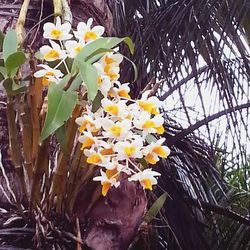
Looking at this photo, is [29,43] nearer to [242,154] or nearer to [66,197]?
[66,197]

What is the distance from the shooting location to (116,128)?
0.80m


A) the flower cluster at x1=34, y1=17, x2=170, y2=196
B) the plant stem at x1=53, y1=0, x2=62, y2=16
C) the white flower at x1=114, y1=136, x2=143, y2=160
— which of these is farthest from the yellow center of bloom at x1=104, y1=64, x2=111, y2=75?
the plant stem at x1=53, y1=0, x2=62, y2=16

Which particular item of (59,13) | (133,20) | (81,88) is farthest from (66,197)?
(133,20)

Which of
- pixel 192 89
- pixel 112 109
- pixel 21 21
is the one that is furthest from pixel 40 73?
pixel 192 89

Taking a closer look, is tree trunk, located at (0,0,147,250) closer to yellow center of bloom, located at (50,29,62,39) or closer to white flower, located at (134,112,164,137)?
white flower, located at (134,112,164,137)

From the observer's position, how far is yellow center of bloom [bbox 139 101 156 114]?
0.83m

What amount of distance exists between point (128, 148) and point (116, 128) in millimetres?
32

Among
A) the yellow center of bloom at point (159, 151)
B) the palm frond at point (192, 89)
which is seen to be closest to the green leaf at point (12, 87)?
the yellow center of bloom at point (159, 151)

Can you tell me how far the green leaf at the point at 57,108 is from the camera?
0.74 m

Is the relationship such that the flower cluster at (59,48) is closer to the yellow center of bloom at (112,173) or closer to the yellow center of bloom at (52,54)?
the yellow center of bloom at (52,54)

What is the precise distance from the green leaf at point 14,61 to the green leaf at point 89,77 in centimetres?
8

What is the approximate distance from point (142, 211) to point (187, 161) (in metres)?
1.55

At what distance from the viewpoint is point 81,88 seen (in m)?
0.83

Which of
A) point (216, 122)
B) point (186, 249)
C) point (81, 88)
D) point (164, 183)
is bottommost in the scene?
point (186, 249)
